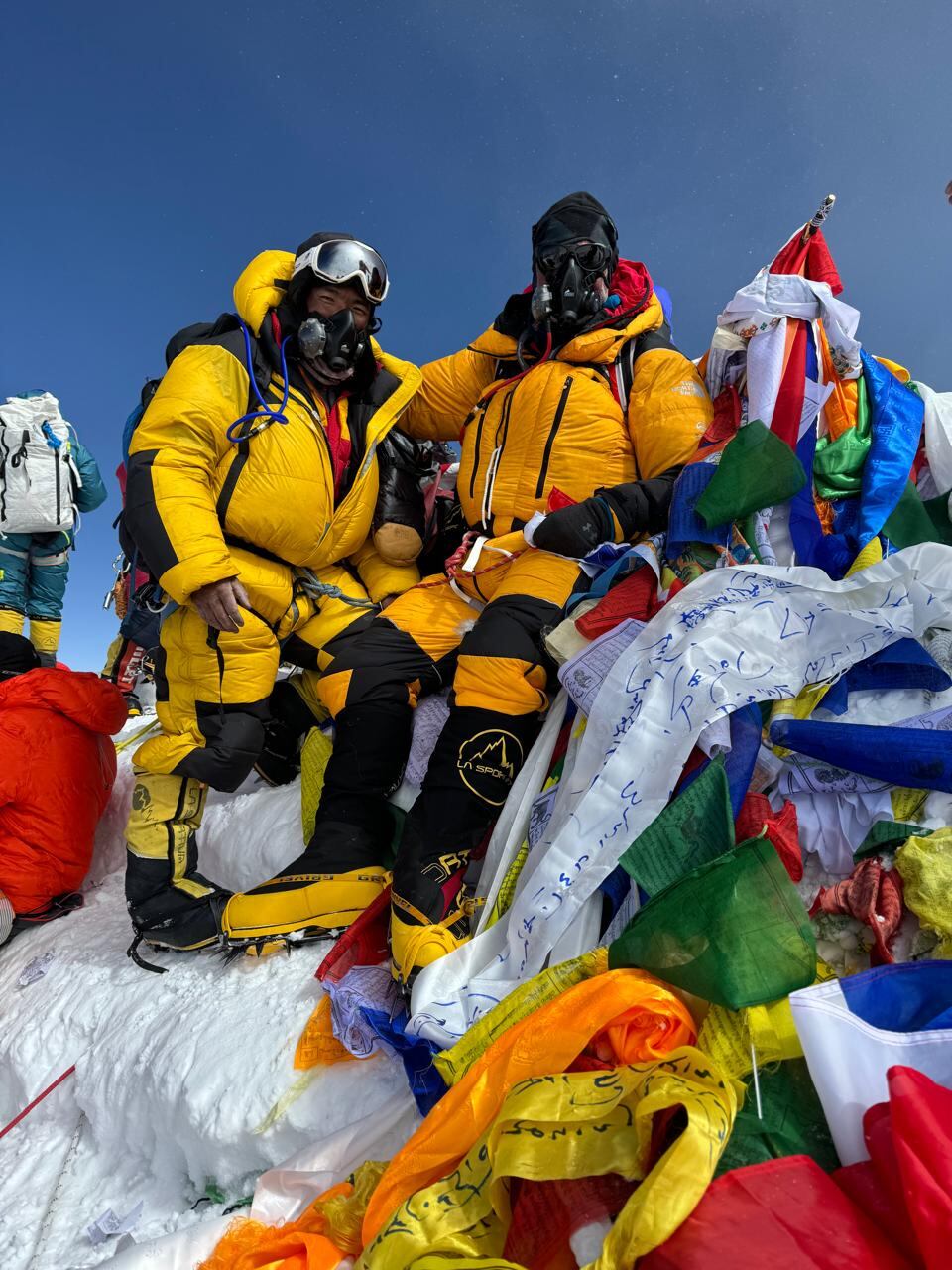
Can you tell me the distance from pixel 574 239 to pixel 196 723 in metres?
2.53

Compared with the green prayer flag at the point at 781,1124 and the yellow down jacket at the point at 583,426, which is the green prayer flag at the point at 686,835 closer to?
the green prayer flag at the point at 781,1124

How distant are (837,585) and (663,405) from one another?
113cm

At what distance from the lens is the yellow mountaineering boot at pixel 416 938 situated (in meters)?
1.83

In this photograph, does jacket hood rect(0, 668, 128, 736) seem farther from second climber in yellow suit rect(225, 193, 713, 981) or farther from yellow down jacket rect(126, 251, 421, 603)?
second climber in yellow suit rect(225, 193, 713, 981)

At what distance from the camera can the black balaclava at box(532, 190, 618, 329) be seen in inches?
118

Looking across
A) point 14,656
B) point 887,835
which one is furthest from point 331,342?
point 14,656

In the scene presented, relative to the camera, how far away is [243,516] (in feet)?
9.12

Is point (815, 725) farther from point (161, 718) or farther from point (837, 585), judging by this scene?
point (161, 718)

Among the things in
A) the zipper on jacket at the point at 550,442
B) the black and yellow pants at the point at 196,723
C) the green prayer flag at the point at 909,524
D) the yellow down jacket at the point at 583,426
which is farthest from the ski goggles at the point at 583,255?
the black and yellow pants at the point at 196,723

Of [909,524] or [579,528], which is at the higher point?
[909,524]

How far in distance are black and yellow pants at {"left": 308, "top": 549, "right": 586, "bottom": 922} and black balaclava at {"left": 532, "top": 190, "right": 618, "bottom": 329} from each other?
1.13m

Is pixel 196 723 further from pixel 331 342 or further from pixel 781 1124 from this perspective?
pixel 781 1124

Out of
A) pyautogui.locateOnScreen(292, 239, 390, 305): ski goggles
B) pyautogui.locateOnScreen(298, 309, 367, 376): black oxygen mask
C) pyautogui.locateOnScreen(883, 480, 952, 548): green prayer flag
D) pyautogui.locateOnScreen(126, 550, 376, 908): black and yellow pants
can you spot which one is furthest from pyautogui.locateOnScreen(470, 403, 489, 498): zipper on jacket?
pyautogui.locateOnScreen(883, 480, 952, 548): green prayer flag

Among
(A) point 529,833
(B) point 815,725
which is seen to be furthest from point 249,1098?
(B) point 815,725
